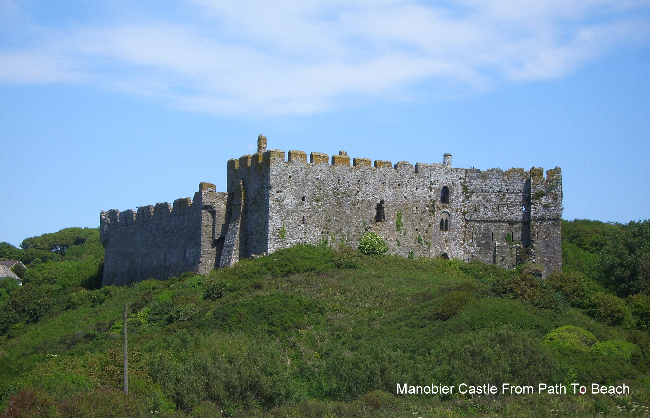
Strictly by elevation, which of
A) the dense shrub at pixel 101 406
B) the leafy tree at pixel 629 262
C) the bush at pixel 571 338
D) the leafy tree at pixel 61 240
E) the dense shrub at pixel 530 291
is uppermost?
the leafy tree at pixel 61 240

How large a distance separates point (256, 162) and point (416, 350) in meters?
17.5

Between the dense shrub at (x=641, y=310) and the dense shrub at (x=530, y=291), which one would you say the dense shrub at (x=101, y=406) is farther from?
the dense shrub at (x=641, y=310)

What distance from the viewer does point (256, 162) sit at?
45.1 metres

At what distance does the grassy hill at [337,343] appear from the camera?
87.6 feet

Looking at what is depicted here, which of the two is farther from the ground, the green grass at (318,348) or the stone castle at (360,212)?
the stone castle at (360,212)

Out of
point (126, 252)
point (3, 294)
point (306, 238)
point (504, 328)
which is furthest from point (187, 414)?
point (3, 294)

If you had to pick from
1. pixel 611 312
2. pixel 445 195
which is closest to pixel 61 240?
pixel 445 195

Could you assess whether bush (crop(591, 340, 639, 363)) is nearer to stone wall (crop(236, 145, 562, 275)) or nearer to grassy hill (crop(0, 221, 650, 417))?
grassy hill (crop(0, 221, 650, 417))

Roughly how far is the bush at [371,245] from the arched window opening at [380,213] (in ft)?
5.07

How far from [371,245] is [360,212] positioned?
213 centimetres

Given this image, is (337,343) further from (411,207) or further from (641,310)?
(411,207)

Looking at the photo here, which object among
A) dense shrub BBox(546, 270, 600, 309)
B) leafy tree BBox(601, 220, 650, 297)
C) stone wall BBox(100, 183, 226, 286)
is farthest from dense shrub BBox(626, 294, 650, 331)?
stone wall BBox(100, 183, 226, 286)

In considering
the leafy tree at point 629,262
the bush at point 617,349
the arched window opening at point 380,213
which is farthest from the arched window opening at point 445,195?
the bush at point 617,349

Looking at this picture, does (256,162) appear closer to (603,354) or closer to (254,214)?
(254,214)
